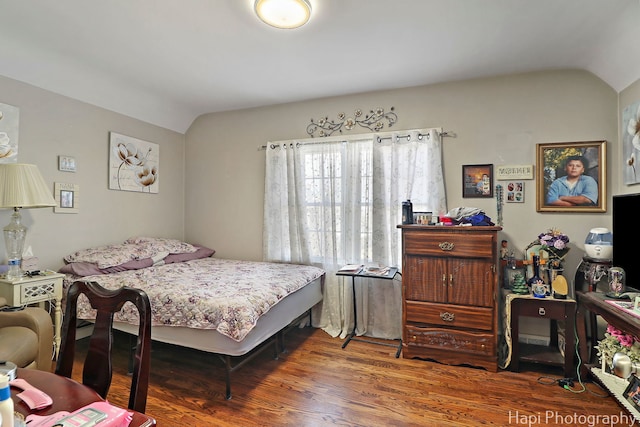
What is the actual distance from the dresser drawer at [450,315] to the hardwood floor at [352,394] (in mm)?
351

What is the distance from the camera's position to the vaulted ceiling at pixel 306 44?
2.00 metres

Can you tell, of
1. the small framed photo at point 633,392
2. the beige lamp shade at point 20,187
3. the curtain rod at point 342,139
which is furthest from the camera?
the curtain rod at point 342,139

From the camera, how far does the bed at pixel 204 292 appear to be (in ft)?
6.91

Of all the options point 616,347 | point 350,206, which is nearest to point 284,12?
point 350,206

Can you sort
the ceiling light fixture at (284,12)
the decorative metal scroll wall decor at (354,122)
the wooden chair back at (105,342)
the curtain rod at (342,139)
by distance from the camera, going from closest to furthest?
the wooden chair back at (105,342), the ceiling light fixture at (284,12), the curtain rod at (342,139), the decorative metal scroll wall decor at (354,122)

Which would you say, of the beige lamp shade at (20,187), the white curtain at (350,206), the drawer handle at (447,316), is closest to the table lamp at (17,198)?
the beige lamp shade at (20,187)

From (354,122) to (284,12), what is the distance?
1605 mm

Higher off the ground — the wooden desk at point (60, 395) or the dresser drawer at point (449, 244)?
the dresser drawer at point (449, 244)

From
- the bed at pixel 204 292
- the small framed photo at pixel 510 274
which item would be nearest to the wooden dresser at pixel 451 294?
the small framed photo at pixel 510 274

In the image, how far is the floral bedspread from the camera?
2072 mm

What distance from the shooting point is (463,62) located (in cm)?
268

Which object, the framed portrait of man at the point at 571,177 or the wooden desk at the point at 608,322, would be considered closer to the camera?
the wooden desk at the point at 608,322

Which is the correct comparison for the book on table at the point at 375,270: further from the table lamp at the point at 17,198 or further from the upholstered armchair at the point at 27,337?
the table lamp at the point at 17,198

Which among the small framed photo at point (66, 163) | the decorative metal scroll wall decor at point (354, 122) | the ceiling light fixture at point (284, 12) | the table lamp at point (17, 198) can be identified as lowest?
the table lamp at point (17, 198)
